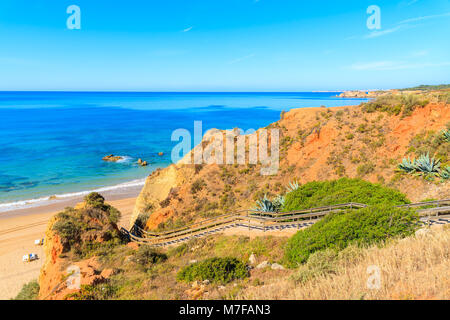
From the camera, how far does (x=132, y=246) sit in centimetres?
1353

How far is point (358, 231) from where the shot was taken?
8.12 m

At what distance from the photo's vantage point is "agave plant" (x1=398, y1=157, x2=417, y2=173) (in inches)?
558

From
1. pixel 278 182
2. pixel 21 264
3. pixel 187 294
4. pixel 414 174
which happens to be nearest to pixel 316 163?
pixel 278 182

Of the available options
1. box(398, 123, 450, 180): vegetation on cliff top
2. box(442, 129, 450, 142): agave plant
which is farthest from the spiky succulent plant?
box(442, 129, 450, 142): agave plant

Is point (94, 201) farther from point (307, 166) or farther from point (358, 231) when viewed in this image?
point (358, 231)

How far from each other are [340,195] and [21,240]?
25021 millimetres

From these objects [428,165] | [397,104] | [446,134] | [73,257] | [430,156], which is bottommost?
[73,257]

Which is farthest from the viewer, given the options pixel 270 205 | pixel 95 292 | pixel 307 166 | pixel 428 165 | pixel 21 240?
pixel 21 240

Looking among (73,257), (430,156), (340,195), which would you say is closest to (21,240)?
(73,257)

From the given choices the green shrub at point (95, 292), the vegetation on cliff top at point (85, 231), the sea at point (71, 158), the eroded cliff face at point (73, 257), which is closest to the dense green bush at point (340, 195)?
the green shrub at point (95, 292)

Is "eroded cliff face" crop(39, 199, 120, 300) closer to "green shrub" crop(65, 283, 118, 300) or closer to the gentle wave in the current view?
"green shrub" crop(65, 283, 118, 300)

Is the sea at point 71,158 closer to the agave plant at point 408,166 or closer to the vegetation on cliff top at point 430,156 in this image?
the agave plant at point 408,166

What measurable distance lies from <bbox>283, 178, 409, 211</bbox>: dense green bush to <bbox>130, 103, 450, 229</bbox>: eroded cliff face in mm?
3489

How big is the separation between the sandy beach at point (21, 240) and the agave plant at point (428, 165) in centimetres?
2265
